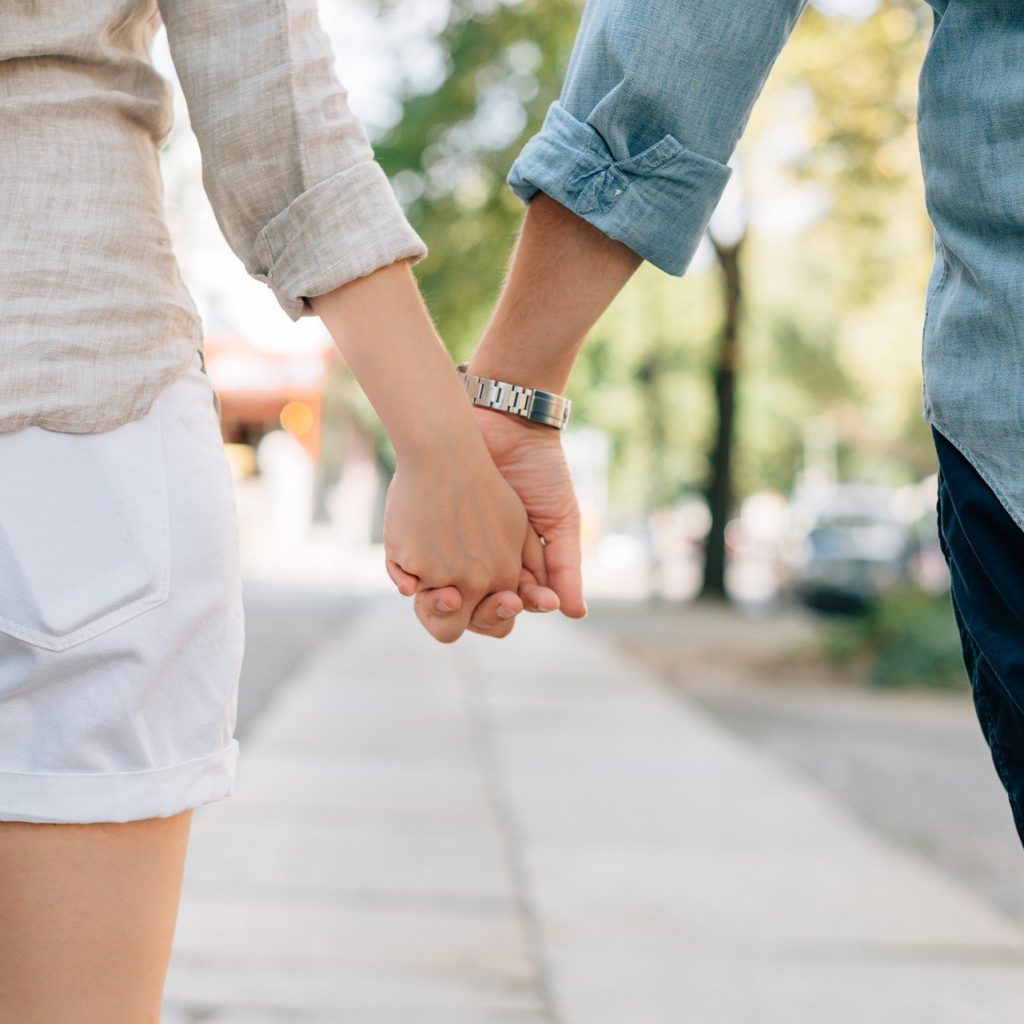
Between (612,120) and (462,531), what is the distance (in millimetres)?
525

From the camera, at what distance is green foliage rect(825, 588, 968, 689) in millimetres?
11430

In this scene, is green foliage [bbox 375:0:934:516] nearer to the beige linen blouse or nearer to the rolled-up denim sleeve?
the rolled-up denim sleeve

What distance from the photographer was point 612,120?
5.47 ft

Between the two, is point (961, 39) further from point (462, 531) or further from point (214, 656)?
point (214, 656)

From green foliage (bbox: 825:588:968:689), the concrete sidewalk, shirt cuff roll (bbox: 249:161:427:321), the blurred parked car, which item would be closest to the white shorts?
shirt cuff roll (bbox: 249:161:427:321)

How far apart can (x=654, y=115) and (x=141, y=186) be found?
2.07 feet

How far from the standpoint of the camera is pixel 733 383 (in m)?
20.7

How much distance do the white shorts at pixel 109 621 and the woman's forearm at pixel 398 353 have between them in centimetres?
20

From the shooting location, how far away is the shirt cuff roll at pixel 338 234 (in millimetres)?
1360

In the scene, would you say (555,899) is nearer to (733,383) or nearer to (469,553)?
(469,553)

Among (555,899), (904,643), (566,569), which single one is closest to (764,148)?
(904,643)

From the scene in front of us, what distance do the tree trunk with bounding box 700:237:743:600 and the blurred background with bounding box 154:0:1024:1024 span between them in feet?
0.13

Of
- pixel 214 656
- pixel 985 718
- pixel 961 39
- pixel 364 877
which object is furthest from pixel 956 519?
pixel 364 877

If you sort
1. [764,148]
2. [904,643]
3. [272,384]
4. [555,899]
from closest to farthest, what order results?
[555,899] < [904,643] < [764,148] < [272,384]
